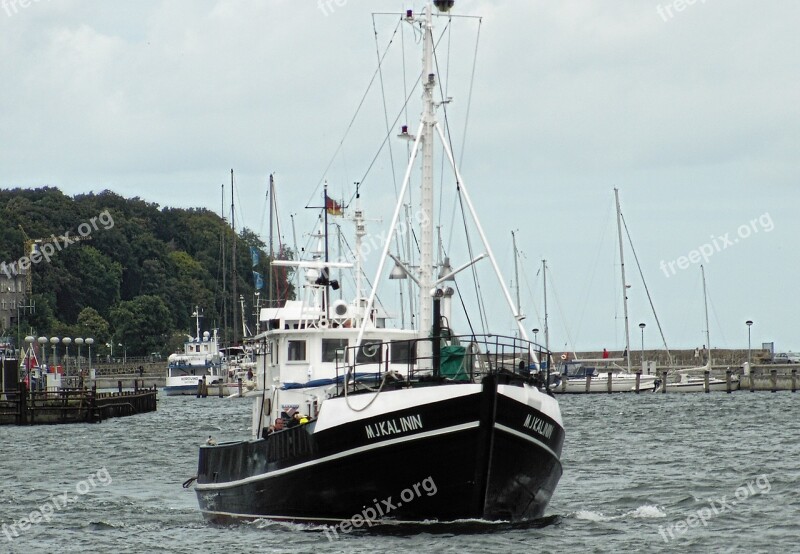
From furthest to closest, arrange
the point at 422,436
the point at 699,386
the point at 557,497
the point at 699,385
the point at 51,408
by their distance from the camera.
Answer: the point at 699,385 < the point at 699,386 < the point at 51,408 < the point at 557,497 < the point at 422,436

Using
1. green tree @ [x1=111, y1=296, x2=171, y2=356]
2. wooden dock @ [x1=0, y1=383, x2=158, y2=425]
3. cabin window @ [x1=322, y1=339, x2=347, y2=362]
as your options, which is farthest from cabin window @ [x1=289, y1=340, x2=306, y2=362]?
green tree @ [x1=111, y1=296, x2=171, y2=356]

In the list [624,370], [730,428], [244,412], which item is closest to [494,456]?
[730,428]

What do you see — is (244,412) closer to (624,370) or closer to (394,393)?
(624,370)

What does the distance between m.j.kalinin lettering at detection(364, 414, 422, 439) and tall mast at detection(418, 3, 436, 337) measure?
3.82m

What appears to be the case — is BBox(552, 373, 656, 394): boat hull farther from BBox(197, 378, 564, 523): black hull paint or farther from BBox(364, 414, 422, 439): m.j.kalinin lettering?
BBox(364, 414, 422, 439): m.j.kalinin lettering

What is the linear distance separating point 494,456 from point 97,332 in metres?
152

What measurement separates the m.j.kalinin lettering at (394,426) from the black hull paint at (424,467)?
0.08 metres

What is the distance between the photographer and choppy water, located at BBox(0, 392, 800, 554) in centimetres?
2759

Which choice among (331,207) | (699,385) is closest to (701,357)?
(699,385)

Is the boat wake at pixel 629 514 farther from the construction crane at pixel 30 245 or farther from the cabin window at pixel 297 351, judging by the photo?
the construction crane at pixel 30 245

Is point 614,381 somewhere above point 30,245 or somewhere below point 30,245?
below

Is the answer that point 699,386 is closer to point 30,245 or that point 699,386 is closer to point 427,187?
point 427,187

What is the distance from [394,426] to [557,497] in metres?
10.5

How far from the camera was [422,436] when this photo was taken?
26.1m
